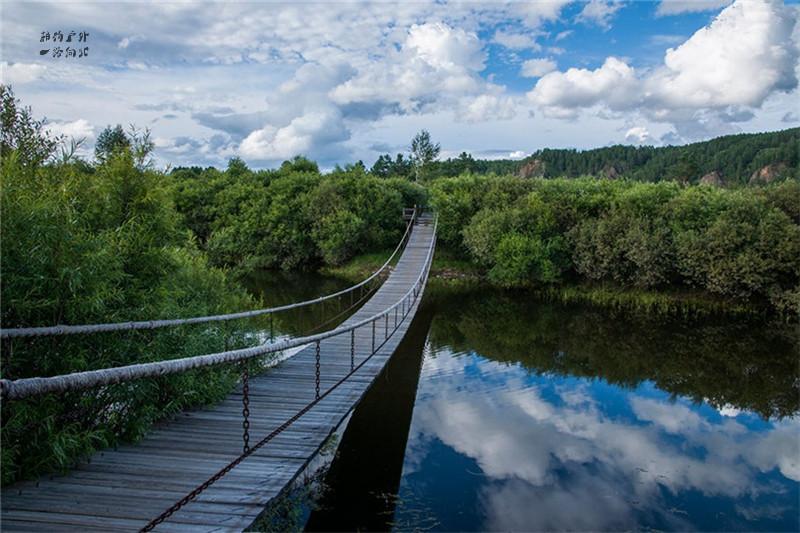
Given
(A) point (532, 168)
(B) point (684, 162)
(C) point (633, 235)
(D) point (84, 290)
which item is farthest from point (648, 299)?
(A) point (532, 168)

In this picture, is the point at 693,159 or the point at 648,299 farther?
the point at 693,159

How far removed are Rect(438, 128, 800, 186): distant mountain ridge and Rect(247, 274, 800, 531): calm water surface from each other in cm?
2971

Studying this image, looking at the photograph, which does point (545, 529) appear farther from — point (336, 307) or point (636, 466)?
point (336, 307)

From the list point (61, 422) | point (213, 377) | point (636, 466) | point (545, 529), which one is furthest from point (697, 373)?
point (61, 422)

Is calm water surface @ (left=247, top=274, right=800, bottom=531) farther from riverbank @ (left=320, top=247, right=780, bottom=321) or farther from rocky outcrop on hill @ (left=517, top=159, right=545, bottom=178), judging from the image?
rocky outcrop on hill @ (left=517, top=159, right=545, bottom=178)

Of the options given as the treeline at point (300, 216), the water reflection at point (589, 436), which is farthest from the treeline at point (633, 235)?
the water reflection at point (589, 436)

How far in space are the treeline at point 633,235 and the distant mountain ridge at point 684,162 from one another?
19.3m

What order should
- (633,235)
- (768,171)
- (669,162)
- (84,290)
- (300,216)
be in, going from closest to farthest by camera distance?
(84,290)
(633,235)
(300,216)
(768,171)
(669,162)

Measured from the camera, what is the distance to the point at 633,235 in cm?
2016

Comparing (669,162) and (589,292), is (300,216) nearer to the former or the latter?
(589,292)

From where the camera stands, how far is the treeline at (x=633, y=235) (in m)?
18.2

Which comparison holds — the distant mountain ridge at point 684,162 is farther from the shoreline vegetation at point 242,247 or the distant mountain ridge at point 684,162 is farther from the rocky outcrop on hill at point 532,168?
the shoreline vegetation at point 242,247

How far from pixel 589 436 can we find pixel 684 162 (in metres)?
45.6

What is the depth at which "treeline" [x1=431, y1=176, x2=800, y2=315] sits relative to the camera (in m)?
18.2
